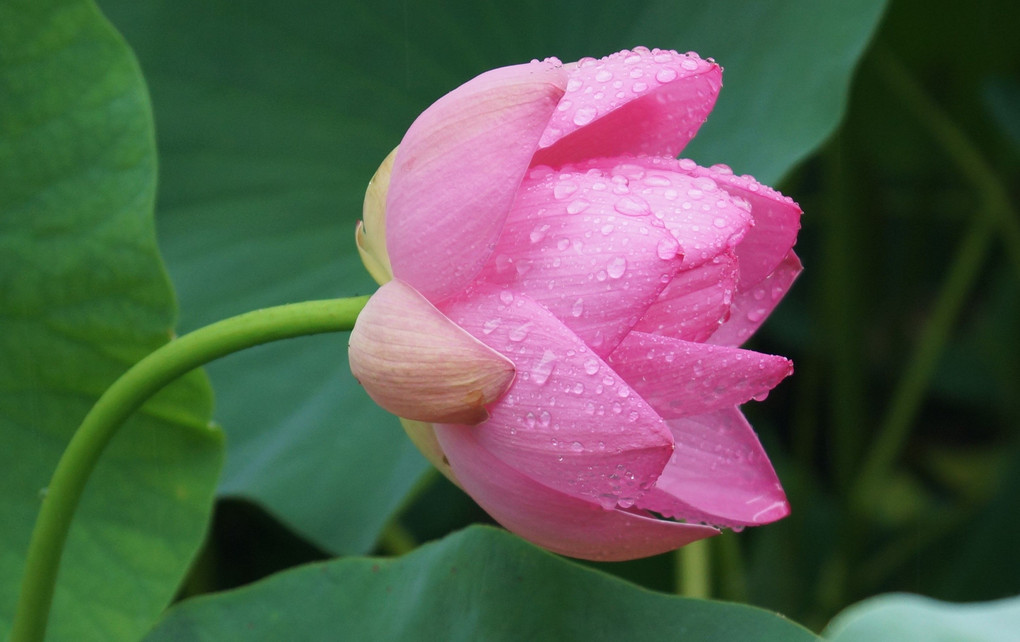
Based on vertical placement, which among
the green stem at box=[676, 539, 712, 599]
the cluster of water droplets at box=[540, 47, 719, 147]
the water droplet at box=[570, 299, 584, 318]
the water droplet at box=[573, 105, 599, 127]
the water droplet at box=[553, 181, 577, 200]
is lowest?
the green stem at box=[676, 539, 712, 599]

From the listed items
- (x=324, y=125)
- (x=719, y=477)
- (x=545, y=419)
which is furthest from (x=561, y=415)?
(x=324, y=125)

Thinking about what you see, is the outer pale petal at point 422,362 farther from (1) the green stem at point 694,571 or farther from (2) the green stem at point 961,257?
(2) the green stem at point 961,257

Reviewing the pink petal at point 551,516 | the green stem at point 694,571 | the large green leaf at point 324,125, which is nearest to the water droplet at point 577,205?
the pink petal at point 551,516

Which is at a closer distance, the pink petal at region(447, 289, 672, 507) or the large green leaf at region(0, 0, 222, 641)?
the pink petal at region(447, 289, 672, 507)

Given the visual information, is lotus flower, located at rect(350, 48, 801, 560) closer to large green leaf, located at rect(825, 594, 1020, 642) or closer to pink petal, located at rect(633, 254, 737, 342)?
pink petal, located at rect(633, 254, 737, 342)

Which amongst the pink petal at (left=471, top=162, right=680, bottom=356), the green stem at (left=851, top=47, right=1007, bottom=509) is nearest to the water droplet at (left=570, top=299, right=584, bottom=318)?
the pink petal at (left=471, top=162, right=680, bottom=356)
